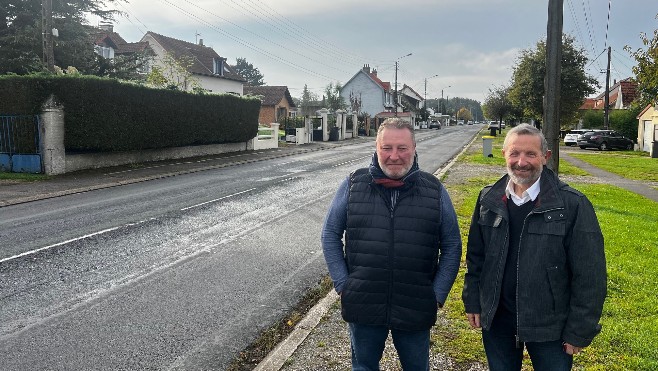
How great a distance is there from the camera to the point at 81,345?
15.0 feet

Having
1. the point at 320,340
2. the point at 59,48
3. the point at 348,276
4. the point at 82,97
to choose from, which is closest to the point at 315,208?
the point at 320,340

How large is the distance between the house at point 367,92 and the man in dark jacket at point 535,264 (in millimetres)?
82114

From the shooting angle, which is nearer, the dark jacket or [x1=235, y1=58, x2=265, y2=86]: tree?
the dark jacket

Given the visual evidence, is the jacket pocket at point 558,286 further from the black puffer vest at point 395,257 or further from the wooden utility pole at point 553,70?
the wooden utility pole at point 553,70

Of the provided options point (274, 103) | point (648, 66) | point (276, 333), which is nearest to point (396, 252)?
point (276, 333)

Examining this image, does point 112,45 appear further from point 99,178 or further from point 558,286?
point 558,286

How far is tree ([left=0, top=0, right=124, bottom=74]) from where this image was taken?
2517cm

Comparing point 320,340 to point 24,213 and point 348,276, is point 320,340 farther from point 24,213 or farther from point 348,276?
point 24,213

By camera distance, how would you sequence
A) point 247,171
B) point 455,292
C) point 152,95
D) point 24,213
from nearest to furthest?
point 455,292
point 24,213
point 247,171
point 152,95

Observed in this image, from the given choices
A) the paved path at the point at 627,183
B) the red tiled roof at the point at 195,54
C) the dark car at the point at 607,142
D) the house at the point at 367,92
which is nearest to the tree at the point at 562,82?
the dark car at the point at 607,142

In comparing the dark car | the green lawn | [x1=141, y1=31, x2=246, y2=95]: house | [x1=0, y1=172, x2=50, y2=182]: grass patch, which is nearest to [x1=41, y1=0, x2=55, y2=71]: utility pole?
[x1=0, y1=172, x2=50, y2=182]: grass patch

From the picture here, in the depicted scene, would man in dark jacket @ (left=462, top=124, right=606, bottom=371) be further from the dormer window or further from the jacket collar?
the dormer window

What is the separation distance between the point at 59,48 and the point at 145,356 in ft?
84.6

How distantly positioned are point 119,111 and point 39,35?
29.6 ft
